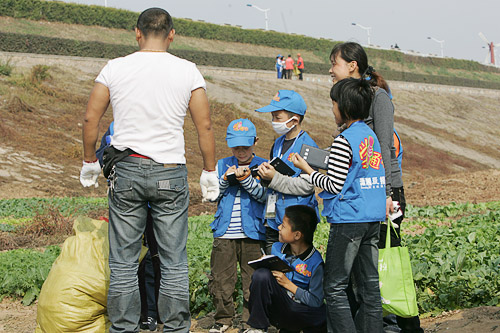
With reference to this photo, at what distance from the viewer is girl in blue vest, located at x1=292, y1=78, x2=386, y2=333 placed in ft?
12.6

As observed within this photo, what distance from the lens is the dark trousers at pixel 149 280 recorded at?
4.88 m

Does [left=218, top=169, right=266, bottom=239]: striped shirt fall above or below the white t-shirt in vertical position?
below

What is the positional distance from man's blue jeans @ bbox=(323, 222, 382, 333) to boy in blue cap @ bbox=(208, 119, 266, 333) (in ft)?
4.06

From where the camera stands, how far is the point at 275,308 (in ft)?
13.7

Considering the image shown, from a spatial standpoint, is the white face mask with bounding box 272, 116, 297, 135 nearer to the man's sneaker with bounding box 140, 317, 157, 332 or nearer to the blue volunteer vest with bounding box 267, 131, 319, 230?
the blue volunteer vest with bounding box 267, 131, 319, 230

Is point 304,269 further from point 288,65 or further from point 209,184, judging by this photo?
point 288,65

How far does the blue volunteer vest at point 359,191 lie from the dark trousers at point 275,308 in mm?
653

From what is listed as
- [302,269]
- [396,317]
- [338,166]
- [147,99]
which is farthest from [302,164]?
[396,317]

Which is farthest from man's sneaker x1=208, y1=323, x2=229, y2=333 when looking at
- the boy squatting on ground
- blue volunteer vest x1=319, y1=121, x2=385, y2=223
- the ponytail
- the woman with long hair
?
the ponytail

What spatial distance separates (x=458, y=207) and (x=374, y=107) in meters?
7.41

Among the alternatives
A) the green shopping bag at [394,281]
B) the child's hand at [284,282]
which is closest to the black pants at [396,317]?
the green shopping bag at [394,281]

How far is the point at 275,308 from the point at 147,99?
1707mm

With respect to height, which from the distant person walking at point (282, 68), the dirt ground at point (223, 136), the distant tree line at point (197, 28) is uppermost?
the distant tree line at point (197, 28)

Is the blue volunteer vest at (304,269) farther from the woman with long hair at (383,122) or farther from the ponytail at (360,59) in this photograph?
the ponytail at (360,59)
